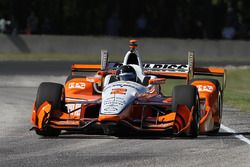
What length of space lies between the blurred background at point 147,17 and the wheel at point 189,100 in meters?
28.7

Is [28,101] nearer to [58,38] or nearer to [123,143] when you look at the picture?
[123,143]

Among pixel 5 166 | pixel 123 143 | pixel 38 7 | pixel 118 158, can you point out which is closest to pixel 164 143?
pixel 123 143

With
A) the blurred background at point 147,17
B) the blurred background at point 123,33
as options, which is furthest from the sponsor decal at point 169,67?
the blurred background at point 147,17

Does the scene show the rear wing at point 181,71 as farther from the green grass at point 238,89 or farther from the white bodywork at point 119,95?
the green grass at point 238,89

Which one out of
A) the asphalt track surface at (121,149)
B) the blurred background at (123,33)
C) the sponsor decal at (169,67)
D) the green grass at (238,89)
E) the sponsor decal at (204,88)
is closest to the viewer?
the asphalt track surface at (121,149)

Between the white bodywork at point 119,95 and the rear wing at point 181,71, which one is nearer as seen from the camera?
the white bodywork at point 119,95

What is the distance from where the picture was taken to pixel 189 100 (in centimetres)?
1333

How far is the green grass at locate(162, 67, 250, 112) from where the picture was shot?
70.4 feet

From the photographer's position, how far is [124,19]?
45.5 m

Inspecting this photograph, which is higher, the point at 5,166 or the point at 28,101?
the point at 5,166

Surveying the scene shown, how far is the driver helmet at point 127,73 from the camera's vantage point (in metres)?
14.4

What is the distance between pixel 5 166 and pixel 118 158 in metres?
1.43

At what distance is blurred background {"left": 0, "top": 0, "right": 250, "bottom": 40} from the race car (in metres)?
27.4

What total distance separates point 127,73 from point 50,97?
141 centimetres
